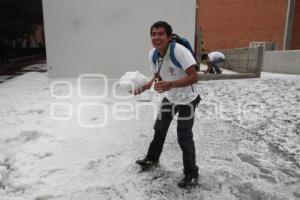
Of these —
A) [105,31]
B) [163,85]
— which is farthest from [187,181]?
[105,31]

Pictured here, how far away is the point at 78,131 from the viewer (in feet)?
15.0

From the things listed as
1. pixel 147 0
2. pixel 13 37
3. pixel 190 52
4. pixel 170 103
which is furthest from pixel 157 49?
pixel 13 37

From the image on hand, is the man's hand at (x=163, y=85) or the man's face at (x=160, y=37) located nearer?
the man's hand at (x=163, y=85)

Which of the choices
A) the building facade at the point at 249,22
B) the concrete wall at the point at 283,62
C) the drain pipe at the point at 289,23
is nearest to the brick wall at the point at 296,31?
the building facade at the point at 249,22

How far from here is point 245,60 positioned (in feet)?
37.5

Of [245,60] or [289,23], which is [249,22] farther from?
[245,60]

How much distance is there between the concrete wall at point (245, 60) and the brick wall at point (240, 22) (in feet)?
27.8

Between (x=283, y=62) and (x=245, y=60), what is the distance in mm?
2812

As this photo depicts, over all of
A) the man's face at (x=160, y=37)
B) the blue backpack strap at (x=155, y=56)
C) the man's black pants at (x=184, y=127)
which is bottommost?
the man's black pants at (x=184, y=127)

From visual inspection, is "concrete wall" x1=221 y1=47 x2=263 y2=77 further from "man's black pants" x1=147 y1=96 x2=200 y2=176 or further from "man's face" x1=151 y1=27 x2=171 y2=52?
"man's face" x1=151 y1=27 x2=171 y2=52

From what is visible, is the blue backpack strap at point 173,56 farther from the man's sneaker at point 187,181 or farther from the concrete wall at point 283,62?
the concrete wall at point 283,62

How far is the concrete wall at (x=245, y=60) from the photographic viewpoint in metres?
10.3

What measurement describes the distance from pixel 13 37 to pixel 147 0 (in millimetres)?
25809

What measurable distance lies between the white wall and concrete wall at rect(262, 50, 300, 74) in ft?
19.6
